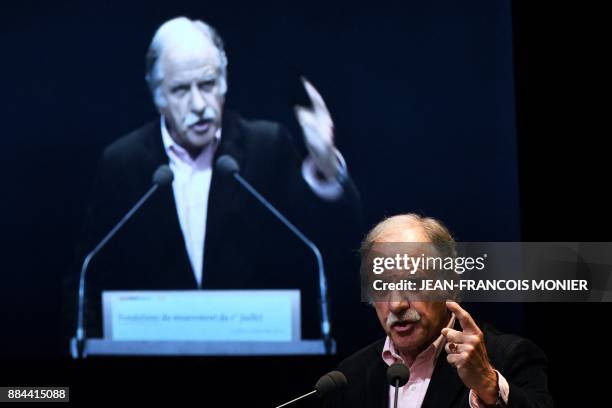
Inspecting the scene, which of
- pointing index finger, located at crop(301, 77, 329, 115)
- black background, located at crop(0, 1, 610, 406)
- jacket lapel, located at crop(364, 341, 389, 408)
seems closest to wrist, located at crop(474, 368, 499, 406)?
jacket lapel, located at crop(364, 341, 389, 408)

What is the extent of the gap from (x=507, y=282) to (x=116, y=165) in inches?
85.1

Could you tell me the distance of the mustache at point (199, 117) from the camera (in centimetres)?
518

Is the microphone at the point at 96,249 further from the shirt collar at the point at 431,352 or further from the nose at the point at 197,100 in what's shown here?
the shirt collar at the point at 431,352

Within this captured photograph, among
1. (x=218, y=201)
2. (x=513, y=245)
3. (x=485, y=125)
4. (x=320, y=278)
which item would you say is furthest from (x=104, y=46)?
(x=513, y=245)

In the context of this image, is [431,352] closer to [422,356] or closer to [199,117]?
[422,356]

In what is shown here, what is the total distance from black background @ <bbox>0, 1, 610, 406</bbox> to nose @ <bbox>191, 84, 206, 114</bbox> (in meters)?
0.19

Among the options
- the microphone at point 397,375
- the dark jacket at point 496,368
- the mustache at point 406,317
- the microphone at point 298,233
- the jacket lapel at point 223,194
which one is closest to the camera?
the microphone at point 397,375

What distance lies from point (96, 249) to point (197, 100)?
0.97 m

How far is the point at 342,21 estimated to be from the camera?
16.5 feet

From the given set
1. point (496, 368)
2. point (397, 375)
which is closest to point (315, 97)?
point (496, 368)

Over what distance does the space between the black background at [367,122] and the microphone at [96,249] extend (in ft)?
0.29

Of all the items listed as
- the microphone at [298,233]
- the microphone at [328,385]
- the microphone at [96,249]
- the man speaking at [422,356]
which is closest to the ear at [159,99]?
the microphone at [96,249]

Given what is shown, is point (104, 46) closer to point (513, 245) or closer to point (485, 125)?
point (485, 125)

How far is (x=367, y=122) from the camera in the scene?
500cm
